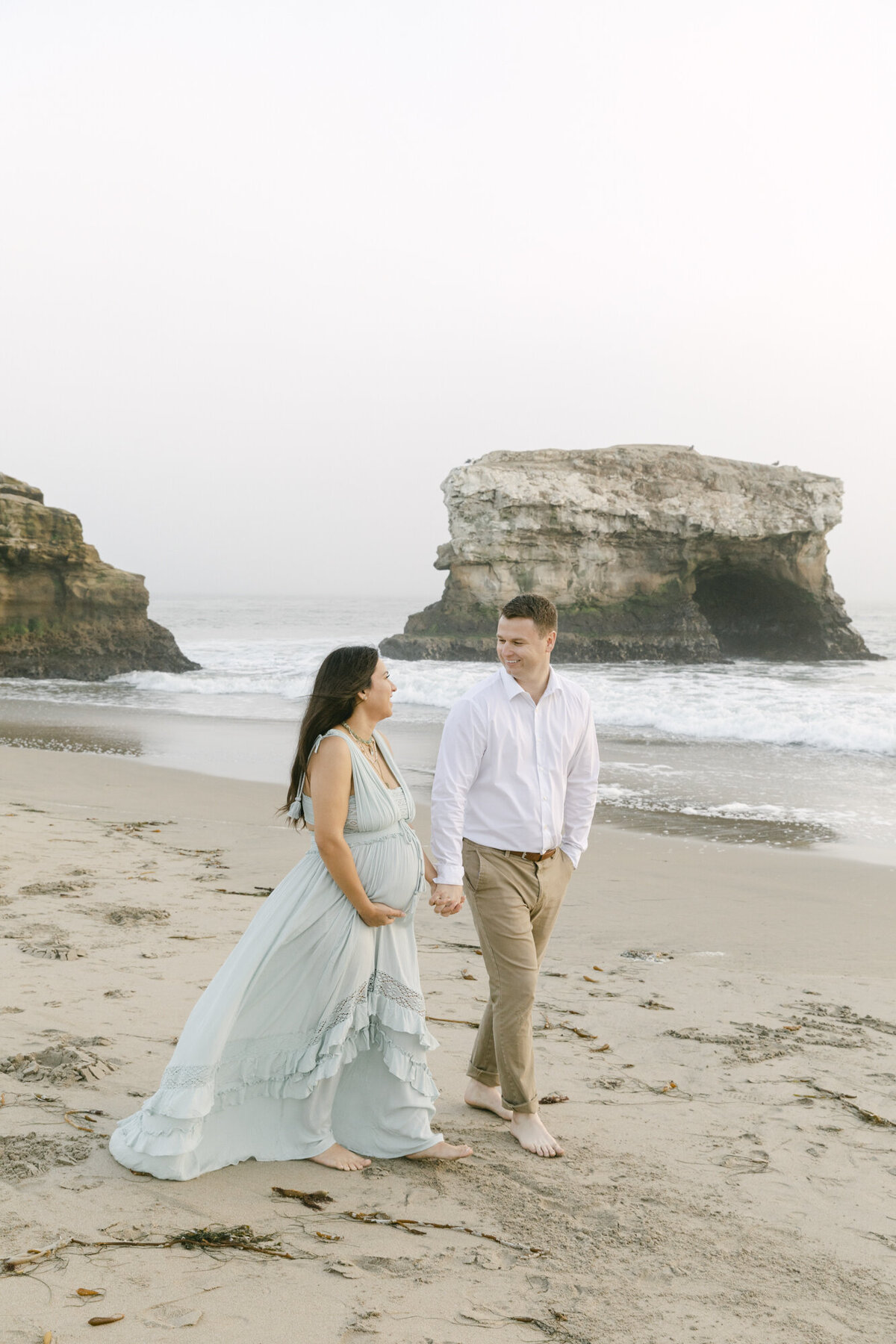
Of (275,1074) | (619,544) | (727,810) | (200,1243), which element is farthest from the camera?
(619,544)

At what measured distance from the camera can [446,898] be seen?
294 centimetres

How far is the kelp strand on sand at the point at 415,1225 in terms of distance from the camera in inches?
98.3

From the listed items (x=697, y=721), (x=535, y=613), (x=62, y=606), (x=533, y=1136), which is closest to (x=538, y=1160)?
(x=533, y=1136)

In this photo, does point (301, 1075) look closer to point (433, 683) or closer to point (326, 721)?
point (326, 721)

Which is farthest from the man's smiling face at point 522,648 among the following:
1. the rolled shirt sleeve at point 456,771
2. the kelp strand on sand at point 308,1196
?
the kelp strand on sand at point 308,1196

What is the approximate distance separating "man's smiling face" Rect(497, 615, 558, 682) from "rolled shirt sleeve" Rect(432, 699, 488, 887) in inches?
7.4

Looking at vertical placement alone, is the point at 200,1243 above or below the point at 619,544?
below

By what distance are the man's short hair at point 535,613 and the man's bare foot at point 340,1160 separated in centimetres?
172

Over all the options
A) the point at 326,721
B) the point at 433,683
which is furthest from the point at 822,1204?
the point at 433,683

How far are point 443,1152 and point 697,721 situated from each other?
12771 millimetres

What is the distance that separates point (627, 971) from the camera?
4941 mm

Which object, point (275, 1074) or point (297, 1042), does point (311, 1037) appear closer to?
point (297, 1042)

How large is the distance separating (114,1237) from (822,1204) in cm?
197

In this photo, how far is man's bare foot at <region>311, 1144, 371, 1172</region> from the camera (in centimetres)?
280
